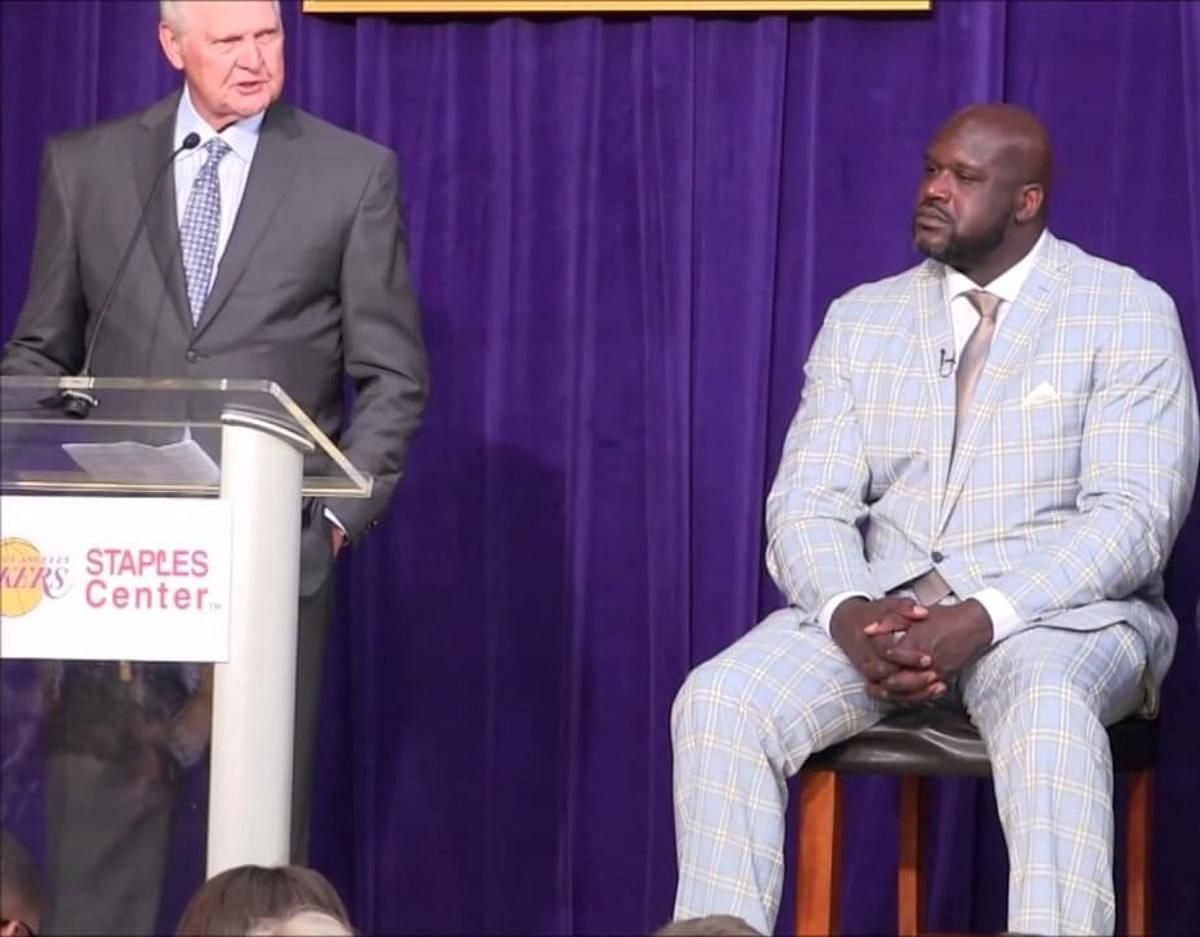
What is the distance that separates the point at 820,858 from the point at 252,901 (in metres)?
1.50

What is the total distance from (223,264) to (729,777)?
1041 millimetres

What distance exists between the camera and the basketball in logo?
209cm

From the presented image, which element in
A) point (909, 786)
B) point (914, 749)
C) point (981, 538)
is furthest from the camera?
point (909, 786)

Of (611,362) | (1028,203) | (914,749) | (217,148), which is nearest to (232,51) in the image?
Answer: (217,148)

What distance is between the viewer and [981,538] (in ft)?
10.5

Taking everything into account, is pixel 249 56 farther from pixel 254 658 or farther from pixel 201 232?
pixel 254 658

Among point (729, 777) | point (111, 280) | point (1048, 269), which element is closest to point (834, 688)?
point (729, 777)

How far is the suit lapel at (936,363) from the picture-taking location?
3242 millimetres

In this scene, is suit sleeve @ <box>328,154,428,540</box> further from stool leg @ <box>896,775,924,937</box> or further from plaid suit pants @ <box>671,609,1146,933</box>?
stool leg @ <box>896,775,924,937</box>

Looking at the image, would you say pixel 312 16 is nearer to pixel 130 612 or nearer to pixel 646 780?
pixel 646 780

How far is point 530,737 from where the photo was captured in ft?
13.2

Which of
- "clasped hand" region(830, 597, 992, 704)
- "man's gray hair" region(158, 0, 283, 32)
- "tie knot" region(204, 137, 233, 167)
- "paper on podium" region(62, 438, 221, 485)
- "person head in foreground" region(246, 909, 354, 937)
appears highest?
"man's gray hair" region(158, 0, 283, 32)

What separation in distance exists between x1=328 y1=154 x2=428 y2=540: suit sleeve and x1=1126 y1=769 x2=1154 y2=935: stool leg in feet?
3.77

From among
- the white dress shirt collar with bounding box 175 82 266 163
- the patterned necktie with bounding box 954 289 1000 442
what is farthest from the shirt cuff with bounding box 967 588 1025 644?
the white dress shirt collar with bounding box 175 82 266 163
